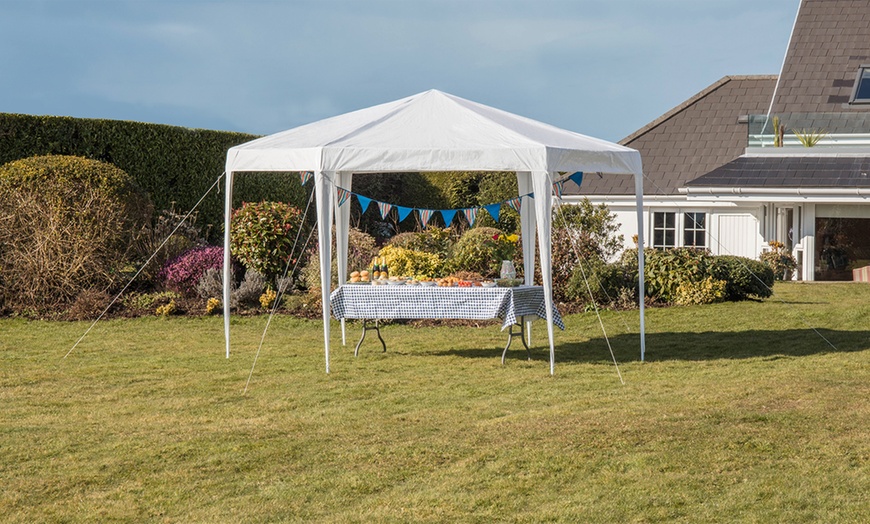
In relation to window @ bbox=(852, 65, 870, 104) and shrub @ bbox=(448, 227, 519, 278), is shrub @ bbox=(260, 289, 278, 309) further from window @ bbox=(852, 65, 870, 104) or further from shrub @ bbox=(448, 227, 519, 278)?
window @ bbox=(852, 65, 870, 104)

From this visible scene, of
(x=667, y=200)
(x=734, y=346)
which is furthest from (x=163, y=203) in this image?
(x=734, y=346)

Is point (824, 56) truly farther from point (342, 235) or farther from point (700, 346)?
point (342, 235)

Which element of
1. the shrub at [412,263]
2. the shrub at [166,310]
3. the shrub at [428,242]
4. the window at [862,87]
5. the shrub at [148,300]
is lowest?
the shrub at [166,310]

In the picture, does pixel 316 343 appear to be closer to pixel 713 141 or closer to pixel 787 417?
pixel 787 417

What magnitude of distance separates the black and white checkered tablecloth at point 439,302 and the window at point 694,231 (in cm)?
1236

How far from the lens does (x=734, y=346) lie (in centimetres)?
1312

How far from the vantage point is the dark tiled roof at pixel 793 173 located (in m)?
20.6

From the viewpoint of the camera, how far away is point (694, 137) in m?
26.3

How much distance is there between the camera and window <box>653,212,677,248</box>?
937 inches

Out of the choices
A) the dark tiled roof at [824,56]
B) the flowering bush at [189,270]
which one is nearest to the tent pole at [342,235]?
the flowering bush at [189,270]

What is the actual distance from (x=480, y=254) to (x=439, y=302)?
237 inches

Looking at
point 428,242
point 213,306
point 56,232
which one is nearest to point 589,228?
point 428,242

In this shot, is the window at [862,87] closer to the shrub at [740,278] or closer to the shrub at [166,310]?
the shrub at [740,278]

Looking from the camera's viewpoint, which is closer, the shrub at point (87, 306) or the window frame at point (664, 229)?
the shrub at point (87, 306)
